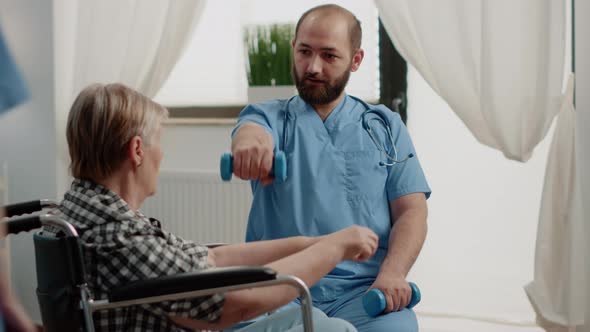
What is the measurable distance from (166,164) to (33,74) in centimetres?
69

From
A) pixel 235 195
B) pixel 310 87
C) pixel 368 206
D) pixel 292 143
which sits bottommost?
pixel 235 195

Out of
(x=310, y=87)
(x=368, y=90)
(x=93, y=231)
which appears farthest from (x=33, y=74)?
(x=93, y=231)

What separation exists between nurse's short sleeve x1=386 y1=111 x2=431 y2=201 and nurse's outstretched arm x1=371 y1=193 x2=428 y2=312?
16 mm

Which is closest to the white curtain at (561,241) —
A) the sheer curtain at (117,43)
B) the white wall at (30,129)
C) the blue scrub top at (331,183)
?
the blue scrub top at (331,183)

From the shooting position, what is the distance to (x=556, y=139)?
2.72 meters

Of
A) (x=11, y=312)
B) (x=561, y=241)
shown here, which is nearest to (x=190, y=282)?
(x=11, y=312)

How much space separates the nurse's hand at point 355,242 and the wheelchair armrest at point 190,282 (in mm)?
264

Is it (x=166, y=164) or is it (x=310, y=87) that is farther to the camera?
(x=166, y=164)

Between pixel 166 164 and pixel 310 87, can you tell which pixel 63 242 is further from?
pixel 166 164

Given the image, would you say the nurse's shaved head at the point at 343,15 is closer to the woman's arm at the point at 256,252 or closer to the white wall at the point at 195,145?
the woman's arm at the point at 256,252

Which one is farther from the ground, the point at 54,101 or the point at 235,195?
the point at 54,101

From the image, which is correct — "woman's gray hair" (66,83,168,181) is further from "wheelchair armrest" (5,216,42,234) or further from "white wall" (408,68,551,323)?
"white wall" (408,68,551,323)

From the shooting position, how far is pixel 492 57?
284cm

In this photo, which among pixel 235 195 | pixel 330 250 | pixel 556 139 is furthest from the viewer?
pixel 235 195
